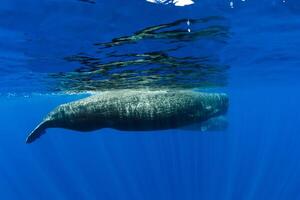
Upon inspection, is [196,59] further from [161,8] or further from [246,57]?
[161,8]

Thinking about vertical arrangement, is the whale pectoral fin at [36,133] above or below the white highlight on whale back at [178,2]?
below

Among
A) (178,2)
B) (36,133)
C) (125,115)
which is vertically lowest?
(36,133)

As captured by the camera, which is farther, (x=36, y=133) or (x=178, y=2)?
(x=36, y=133)

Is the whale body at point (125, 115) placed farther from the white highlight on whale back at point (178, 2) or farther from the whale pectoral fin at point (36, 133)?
the white highlight on whale back at point (178, 2)

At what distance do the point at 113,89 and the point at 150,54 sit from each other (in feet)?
29.7

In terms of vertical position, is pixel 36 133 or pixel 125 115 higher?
pixel 125 115

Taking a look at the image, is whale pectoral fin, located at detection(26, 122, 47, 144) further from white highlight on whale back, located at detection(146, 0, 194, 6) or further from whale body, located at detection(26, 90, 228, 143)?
white highlight on whale back, located at detection(146, 0, 194, 6)

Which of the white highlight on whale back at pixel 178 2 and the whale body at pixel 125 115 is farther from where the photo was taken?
the whale body at pixel 125 115

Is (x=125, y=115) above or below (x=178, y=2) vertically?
below

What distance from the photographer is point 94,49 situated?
12391 mm

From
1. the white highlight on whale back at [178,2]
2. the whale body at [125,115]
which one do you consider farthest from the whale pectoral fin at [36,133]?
the white highlight on whale back at [178,2]

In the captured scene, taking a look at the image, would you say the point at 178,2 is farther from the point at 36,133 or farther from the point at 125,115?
the point at 36,133

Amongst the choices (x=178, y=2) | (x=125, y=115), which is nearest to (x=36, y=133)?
(x=125, y=115)

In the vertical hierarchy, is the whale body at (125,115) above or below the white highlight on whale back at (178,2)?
below
